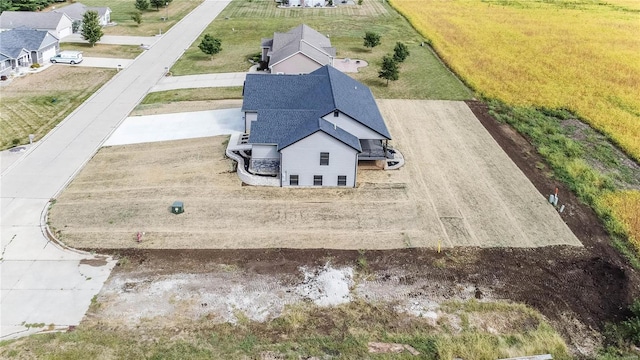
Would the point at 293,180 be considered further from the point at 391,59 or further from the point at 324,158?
the point at 391,59

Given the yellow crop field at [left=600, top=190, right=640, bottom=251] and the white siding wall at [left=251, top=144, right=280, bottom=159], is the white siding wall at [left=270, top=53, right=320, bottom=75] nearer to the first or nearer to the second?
the white siding wall at [left=251, top=144, right=280, bottom=159]

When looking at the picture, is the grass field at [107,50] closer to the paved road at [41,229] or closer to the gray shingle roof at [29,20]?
the gray shingle roof at [29,20]

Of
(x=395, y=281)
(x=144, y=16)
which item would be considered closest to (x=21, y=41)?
(x=144, y=16)

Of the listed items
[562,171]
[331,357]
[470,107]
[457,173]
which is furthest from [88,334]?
[470,107]

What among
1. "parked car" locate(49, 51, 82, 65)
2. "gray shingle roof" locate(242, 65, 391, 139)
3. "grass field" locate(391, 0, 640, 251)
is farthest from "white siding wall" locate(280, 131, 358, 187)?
"parked car" locate(49, 51, 82, 65)

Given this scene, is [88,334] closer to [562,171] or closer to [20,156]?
[20,156]

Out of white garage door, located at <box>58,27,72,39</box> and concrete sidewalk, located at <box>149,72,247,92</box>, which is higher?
white garage door, located at <box>58,27,72,39</box>
